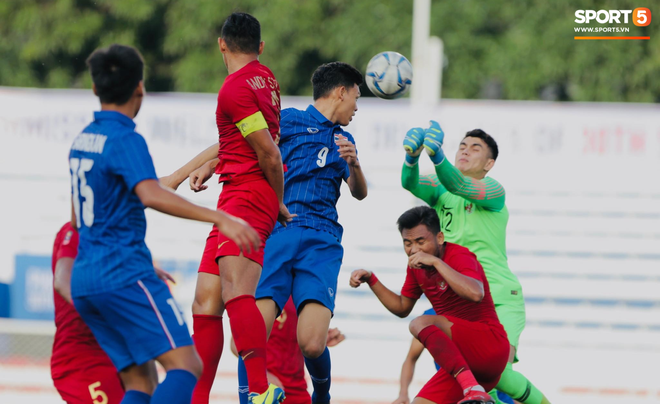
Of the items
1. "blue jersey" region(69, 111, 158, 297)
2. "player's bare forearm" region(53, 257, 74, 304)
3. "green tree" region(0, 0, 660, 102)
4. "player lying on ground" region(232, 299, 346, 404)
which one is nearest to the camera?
"blue jersey" region(69, 111, 158, 297)

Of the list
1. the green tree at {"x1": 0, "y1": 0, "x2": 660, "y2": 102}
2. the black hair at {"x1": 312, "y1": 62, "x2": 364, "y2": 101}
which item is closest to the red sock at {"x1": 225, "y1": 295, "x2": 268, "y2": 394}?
the black hair at {"x1": 312, "y1": 62, "x2": 364, "y2": 101}

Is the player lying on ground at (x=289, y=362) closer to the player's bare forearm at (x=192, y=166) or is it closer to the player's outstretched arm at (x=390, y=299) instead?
the player's outstretched arm at (x=390, y=299)

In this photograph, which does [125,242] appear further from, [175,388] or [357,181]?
[357,181]

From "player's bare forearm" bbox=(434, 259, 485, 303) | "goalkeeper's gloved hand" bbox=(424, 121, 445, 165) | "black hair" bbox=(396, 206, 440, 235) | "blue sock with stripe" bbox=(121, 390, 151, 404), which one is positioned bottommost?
"blue sock with stripe" bbox=(121, 390, 151, 404)

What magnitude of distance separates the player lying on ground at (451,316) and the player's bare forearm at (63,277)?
6.51ft

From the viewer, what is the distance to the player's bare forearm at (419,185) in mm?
6309

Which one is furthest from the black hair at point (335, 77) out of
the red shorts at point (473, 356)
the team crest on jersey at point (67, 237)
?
the team crest on jersey at point (67, 237)

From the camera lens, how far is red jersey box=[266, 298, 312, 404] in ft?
19.8

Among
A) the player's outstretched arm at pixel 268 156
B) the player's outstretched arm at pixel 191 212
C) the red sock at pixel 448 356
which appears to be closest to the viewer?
the player's outstretched arm at pixel 191 212

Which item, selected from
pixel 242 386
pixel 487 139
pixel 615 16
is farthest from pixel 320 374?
pixel 615 16

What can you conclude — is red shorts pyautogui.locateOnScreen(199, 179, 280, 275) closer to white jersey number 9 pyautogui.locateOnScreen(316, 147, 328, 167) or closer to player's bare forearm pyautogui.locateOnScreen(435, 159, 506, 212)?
white jersey number 9 pyautogui.locateOnScreen(316, 147, 328, 167)

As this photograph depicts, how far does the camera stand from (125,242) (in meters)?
3.92

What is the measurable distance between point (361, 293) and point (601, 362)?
380 cm

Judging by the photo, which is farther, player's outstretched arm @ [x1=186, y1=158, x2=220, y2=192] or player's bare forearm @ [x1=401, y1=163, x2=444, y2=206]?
player's bare forearm @ [x1=401, y1=163, x2=444, y2=206]
